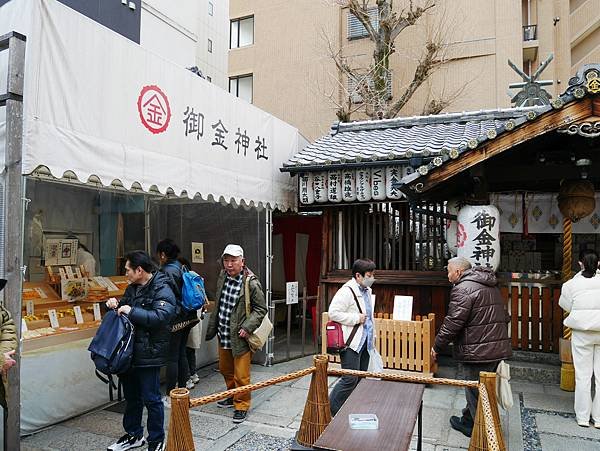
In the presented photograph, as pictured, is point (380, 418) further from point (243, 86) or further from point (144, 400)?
point (243, 86)

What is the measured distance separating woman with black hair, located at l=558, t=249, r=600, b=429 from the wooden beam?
1.69 metres

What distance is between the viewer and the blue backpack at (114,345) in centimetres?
434

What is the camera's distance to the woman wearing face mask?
5.09m

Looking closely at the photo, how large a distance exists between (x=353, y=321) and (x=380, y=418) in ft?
5.26

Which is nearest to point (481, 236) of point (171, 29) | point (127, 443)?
point (127, 443)

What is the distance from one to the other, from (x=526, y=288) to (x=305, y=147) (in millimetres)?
5158

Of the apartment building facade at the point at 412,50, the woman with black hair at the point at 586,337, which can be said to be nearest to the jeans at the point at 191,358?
the woman with black hair at the point at 586,337

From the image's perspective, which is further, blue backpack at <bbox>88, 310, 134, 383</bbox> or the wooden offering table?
blue backpack at <bbox>88, 310, 134, 383</bbox>

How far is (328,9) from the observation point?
746 inches

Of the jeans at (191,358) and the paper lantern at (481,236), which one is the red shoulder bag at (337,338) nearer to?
the paper lantern at (481,236)

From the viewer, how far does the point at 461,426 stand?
5285 millimetres

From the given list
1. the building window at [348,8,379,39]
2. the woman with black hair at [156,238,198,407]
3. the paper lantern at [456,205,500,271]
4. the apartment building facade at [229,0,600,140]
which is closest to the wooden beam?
the paper lantern at [456,205,500,271]

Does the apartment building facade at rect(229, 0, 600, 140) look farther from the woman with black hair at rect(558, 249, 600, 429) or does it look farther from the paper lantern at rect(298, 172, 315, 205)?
the woman with black hair at rect(558, 249, 600, 429)

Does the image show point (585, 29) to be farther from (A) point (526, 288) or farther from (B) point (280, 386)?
(B) point (280, 386)
